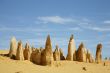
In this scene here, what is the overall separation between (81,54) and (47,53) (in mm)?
10657

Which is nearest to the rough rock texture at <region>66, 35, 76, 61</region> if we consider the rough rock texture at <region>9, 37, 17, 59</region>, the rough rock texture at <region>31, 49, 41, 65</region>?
the rough rock texture at <region>31, 49, 41, 65</region>

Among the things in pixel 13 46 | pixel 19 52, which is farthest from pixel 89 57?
pixel 19 52

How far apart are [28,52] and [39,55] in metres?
2.11

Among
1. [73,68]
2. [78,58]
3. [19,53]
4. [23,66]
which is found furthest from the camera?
[78,58]

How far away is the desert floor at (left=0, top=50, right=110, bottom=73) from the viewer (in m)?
36.9

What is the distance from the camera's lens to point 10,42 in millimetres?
44688

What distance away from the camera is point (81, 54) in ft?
164

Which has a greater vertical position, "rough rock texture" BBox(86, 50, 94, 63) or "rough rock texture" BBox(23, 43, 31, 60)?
"rough rock texture" BBox(23, 43, 31, 60)

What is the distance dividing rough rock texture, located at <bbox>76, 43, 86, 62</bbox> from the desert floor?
6.83ft

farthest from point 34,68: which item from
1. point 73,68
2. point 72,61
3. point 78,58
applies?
point 78,58

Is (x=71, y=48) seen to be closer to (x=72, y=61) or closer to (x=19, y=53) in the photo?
(x=72, y=61)

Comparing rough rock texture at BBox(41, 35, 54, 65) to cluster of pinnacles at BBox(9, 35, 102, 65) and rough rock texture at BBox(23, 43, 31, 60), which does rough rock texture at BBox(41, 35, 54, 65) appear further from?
rough rock texture at BBox(23, 43, 31, 60)

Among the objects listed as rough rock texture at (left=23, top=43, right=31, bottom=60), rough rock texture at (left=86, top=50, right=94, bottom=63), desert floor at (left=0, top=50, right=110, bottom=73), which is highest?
rough rock texture at (left=23, top=43, right=31, bottom=60)

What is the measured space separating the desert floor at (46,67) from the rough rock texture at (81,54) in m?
2.08
